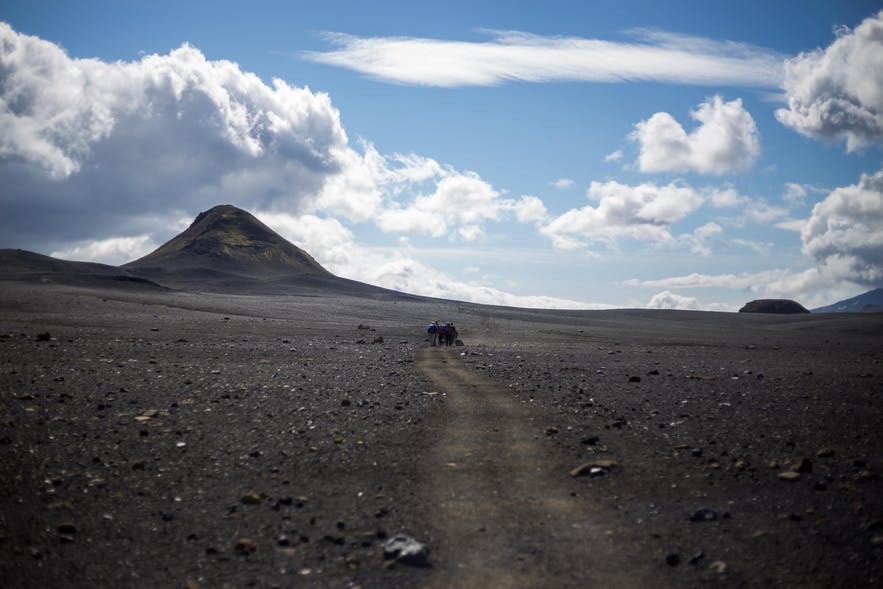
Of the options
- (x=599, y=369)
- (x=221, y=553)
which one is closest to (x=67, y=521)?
(x=221, y=553)

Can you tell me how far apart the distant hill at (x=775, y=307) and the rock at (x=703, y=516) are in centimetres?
11832

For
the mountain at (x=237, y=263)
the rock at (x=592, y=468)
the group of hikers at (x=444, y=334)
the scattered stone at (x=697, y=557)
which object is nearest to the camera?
the scattered stone at (x=697, y=557)

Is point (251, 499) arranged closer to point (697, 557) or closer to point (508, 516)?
point (508, 516)

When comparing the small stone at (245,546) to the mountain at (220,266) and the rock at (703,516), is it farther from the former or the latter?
the mountain at (220,266)

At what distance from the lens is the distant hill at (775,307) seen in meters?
116

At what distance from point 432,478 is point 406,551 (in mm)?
2079

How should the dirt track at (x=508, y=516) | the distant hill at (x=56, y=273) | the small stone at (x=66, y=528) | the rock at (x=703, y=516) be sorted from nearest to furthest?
the dirt track at (x=508, y=516)
the small stone at (x=66, y=528)
the rock at (x=703, y=516)
the distant hill at (x=56, y=273)

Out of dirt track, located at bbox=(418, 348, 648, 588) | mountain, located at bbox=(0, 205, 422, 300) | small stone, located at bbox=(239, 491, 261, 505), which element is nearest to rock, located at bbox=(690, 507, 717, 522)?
dirt track, located at bbox=(418, 348, 648, 588)

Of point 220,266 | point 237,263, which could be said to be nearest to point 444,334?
point 220,266

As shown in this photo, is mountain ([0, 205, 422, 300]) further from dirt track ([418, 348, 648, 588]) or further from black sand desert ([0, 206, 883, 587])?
dirt track ([418, 348, 648, 588])

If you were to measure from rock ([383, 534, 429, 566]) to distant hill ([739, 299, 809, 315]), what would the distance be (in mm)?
120476

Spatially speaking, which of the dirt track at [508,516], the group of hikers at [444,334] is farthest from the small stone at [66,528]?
the group of hikers at [444,334]

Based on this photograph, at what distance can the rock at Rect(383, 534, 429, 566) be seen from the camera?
6223 mm

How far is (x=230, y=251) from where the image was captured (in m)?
119
